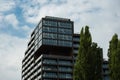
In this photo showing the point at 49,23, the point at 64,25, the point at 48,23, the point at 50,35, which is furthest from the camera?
the point at 64,25

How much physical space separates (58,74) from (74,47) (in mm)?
15068

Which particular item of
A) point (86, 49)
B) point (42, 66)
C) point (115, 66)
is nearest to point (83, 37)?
point (86, 49)

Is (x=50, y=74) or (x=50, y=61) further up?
(x=50, y=61)

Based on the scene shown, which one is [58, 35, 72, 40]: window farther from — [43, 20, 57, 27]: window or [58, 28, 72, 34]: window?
[43, 20, 57, 27]: window

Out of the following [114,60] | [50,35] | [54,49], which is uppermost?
[50,35]

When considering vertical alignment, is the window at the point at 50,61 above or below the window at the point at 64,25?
below

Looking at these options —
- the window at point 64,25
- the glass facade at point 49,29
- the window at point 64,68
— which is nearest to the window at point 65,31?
the window at point 64,25

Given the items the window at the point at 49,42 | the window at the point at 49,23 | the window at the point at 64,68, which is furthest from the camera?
the window at the point at 49,23

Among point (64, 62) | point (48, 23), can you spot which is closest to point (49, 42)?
point (48, 23)

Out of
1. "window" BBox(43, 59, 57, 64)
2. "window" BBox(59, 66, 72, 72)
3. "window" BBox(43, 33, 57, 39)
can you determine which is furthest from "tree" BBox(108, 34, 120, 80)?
"window" BBox(43, 33, 57, 39)

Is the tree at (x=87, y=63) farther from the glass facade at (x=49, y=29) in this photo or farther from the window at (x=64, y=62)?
the glass facade at (x=49, y=29)

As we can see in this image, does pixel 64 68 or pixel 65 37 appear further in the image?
pixel 65 37

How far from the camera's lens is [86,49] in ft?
245

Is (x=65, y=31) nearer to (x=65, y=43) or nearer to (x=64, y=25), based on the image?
(x=64, y=25)
